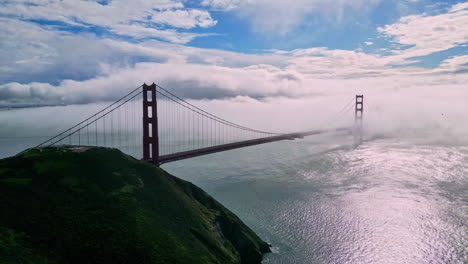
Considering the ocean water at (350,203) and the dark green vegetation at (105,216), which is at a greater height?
the dark green vegetation at (105,216)

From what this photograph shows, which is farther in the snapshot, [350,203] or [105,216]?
[350,203]

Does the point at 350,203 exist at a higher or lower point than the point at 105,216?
lower

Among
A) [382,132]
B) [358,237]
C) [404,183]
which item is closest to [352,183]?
[404,183]

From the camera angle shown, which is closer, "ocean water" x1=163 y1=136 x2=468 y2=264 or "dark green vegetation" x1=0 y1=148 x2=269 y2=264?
"dark green vegetation" x1=0 y1=148 x2=269 y2=264

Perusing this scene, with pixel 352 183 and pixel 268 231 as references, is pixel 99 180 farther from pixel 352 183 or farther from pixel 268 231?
pixel 352 183

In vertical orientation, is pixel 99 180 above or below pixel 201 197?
above
